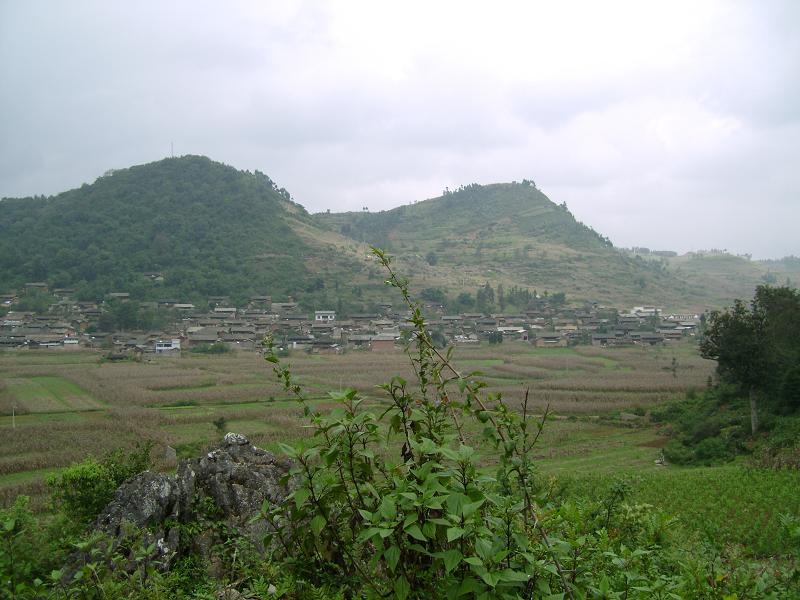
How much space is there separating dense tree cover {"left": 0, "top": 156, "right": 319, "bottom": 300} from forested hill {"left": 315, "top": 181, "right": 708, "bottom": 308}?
21.9 meters

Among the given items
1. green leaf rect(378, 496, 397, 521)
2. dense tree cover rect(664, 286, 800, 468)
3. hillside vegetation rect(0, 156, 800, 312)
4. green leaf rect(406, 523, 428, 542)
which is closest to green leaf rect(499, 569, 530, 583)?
green leaf rect(406, 523, 428, 542)

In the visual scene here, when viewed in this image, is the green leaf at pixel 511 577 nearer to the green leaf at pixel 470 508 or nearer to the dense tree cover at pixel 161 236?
the green leaf at pixel 470 508

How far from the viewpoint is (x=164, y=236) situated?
282 ft

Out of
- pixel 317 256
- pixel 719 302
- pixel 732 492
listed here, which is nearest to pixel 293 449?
pixel 732 492

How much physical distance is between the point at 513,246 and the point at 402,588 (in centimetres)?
11567

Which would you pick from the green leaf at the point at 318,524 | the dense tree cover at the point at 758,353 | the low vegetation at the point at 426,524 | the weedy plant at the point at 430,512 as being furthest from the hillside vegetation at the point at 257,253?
the green leaf at the point at 318,524

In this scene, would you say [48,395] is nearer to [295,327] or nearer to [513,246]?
[295,327]

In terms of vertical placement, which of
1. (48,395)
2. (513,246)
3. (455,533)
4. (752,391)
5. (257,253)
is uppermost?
(513,246)

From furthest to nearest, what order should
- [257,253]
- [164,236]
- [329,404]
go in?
[164,236] → [257,253] → [329,404]

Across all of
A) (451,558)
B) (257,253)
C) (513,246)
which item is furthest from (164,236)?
(451,558)

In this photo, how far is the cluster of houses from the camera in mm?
52656

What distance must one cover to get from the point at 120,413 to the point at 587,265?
3546 inches

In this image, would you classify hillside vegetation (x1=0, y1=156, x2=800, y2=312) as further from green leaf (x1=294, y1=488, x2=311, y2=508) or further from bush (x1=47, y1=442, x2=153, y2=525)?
green leaf (x1=294, y1=488, x2=311, y2=508)

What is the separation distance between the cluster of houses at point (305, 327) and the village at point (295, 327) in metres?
0.10
